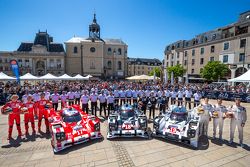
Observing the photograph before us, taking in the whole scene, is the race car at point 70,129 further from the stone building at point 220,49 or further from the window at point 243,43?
the window at point 243,43

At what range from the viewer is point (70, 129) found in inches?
256

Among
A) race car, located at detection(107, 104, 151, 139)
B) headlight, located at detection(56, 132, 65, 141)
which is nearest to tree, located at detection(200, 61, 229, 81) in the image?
race car, located at detection(107, 104, 151, 139)

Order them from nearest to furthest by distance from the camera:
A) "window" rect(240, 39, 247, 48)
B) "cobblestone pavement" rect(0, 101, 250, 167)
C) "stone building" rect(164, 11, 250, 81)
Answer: "cobblestone pavement" rect(0, 101, 250, 167) < "window" rect(240, 39, 247, 48) < "stone building" rect(164, 11, 250, 81)

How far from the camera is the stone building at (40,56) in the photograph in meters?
47.9

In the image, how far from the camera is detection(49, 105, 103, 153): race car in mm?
6039

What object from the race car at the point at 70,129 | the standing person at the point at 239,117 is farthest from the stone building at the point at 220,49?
the race car at the point at 70,129

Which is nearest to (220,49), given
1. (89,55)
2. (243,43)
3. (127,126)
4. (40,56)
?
(243,43)

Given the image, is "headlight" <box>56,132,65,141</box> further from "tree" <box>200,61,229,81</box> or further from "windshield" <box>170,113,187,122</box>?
"tree" <box>200,61,229,81</box>

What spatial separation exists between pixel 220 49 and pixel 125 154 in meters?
39.7

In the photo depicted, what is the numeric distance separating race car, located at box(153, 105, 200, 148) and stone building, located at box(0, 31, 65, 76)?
48.4m

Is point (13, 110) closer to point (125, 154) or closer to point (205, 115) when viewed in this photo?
point (125, 154)

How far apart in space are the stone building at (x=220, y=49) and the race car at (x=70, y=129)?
33.5 metres

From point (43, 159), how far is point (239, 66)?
127 feet

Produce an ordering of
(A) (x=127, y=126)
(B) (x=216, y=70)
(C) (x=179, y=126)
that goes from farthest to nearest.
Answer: (B) (x=216, y=70)
(A) (x=127, y=126)
(C) (x=179, y=126)
